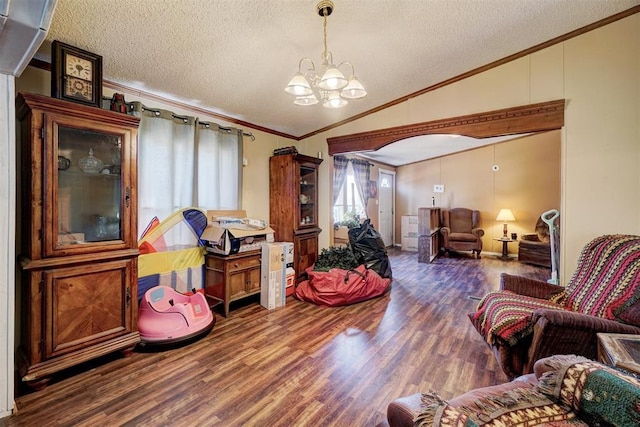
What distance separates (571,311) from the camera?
1.96 m

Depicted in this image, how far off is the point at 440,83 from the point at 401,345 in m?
2.96

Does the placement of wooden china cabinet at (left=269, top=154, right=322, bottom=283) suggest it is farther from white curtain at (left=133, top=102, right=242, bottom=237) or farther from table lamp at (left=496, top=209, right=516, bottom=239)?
table lamp at (left=496, top=209, right=516, bottom=239)

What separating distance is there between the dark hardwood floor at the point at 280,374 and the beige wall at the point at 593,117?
60.3 inches

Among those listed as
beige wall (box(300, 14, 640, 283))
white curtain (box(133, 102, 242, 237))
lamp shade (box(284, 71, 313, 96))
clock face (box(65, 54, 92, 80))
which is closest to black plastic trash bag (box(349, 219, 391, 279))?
white curtain (box(133, 102, 242, 237))

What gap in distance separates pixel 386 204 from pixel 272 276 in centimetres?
507

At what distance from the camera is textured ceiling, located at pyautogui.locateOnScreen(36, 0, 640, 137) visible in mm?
1960

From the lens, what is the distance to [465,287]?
416 cm

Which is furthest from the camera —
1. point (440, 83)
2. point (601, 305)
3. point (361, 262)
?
point (361, 262)

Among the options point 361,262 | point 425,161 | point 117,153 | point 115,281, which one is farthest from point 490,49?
point 425,161

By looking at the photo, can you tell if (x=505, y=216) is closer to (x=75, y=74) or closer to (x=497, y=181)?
(x=497, y=181)

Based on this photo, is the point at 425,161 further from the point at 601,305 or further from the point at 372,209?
the point at 601,305

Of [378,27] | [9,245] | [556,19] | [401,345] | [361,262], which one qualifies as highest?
[556,19]

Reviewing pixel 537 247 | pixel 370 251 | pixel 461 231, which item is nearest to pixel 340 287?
pixel 370 251

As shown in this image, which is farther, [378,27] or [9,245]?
[378,27]
